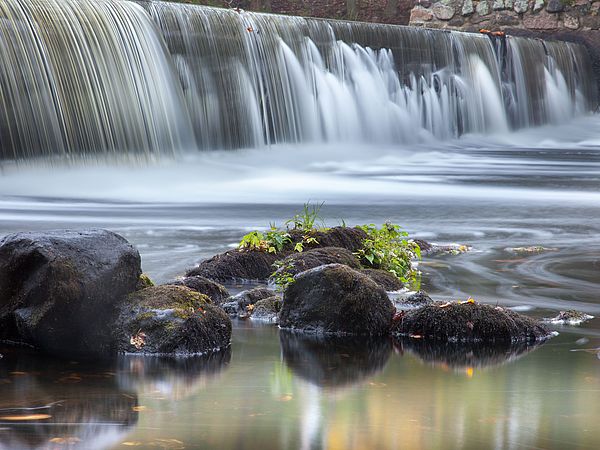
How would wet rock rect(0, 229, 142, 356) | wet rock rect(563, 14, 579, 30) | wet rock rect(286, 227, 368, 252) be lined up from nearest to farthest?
wet rock rect(0, 229, 142, 356)
wet rock rect(286, 227, 368, 252)
wet rock rect(563, 14, 579, 30)

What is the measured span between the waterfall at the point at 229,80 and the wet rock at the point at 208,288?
7800mm

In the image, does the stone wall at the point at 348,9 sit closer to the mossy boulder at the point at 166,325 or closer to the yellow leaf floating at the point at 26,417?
the mossy boulder at the point at 166,325

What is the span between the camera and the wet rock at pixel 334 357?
5.10 metres

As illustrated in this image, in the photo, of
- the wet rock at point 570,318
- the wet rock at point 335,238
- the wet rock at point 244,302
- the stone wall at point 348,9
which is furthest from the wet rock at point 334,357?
the stone wall at point 348,9

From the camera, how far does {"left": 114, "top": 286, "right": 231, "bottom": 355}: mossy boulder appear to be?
17.7 feet

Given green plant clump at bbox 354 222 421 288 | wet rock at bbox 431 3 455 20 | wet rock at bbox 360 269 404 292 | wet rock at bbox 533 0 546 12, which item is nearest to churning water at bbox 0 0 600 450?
green plant clump at bbox 354 222 421 288

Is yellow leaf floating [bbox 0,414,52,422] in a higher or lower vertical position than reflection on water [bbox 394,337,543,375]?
higher

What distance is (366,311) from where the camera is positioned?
594cm

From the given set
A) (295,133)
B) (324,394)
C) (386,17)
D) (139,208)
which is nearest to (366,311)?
(324,394)

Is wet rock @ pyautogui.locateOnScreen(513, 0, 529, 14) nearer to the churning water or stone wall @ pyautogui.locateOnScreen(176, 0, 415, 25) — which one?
the churning water

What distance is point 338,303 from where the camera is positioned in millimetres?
5945

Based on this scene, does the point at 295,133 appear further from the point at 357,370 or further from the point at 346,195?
the point at 357,370

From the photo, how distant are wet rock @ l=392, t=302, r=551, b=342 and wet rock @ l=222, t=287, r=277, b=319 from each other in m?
0.89

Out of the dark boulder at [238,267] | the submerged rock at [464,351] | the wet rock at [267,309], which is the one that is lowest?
the submerged rock at [464,351]
